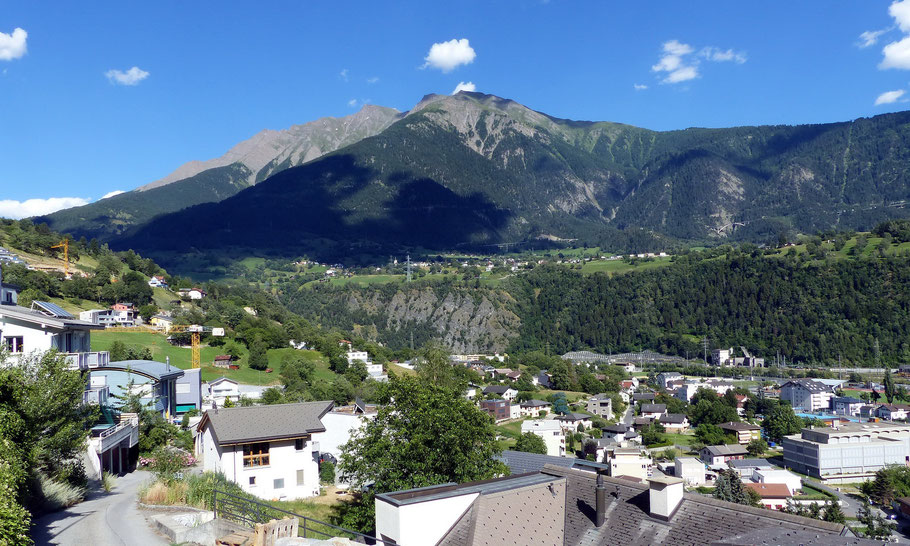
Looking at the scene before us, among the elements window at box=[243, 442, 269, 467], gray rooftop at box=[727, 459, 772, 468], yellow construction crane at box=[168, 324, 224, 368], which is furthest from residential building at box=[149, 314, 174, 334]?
gray rooftop at box=[727, 459, 772, 468]

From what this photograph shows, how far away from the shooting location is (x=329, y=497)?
93.4 ft

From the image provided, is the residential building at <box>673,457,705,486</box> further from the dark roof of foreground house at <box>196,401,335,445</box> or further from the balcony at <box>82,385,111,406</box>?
the balcony at <box>82,385,111,406</box>

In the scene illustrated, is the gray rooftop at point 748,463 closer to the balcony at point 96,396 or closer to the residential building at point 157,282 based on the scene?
the balcony at point 96,396

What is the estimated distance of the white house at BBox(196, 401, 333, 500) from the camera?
26.5 m

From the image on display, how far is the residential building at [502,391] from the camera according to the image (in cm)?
10406

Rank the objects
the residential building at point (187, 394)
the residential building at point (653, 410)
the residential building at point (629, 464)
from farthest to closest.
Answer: the residential building at point (653, 410) → the residential building at point (629, 464) → the residential building at point (187, 394)

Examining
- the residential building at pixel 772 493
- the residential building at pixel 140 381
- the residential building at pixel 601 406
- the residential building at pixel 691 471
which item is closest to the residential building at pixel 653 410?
the residential building at pixel 601 406

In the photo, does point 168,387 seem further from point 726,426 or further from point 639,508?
point 726,426

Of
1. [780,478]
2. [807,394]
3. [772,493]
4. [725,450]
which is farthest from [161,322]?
[807,394]

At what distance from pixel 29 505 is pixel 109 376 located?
22330 mm

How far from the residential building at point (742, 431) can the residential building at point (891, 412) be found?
2721 cm

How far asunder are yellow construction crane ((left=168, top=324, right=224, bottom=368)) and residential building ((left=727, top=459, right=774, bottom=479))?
56.2 m

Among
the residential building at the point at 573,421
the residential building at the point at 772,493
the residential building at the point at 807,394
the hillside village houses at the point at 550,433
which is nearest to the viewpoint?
the residential building at the point at 772,493

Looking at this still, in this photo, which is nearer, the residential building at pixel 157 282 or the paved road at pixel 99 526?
the paved road at pixel 99 526
